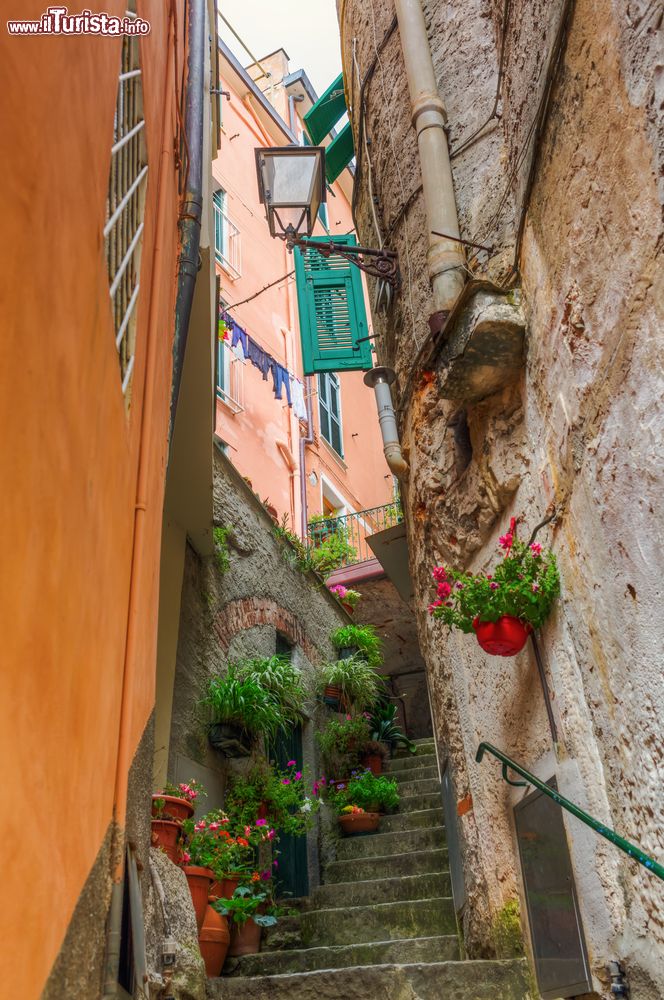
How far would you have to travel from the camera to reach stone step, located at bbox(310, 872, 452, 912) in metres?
6.18

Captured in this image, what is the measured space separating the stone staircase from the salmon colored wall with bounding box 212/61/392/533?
Result: 204 inches

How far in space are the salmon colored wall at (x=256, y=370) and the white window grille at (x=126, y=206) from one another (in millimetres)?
7368

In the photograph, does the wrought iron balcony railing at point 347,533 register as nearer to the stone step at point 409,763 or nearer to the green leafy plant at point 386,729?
the green leafy plant at point 386,729

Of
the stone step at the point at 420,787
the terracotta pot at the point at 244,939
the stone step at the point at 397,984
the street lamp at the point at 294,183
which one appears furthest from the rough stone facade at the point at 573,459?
the stone step at the point at 420,787

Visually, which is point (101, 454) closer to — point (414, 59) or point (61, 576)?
point (61, 576)

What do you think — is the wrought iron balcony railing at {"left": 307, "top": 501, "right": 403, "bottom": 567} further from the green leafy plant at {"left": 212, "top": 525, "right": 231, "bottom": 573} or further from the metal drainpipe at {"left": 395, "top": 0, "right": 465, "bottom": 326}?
the metal drainpipe at {"left": 395, "top": 0, "right": 465, "bottom": 326}

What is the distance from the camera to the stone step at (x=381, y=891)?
618 cm

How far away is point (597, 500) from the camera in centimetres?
336

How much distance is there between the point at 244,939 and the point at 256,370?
331 inches

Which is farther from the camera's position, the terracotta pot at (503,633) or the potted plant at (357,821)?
the potted plant at (357,821)

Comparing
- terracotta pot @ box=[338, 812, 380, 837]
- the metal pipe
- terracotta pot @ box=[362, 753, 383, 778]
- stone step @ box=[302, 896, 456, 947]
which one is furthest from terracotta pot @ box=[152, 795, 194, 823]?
terracotta pot @ box=[362, 753, 383, 778]

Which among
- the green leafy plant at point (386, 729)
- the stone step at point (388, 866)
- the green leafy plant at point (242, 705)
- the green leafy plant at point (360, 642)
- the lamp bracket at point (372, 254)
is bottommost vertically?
the stone step at point (388, 866)

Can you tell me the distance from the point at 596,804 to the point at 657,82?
2707 millimetres

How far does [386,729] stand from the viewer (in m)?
9.52
